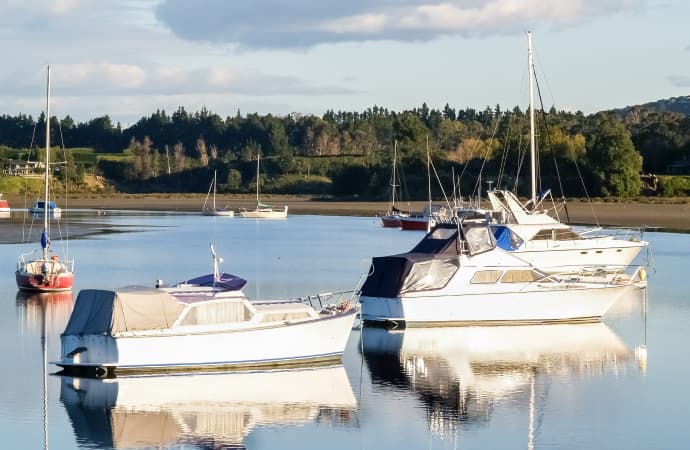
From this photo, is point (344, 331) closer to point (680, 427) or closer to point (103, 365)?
point (103, 365)

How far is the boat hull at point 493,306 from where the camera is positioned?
115ft

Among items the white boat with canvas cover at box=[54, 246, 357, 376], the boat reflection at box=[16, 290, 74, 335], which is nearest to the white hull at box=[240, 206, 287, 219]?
the boat reflection at box=[16, 290, 74, 335]

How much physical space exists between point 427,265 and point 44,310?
1288cm

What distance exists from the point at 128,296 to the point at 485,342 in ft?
36.1

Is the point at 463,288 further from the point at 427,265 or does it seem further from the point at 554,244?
the point at 554,244

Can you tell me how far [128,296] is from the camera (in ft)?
89.4

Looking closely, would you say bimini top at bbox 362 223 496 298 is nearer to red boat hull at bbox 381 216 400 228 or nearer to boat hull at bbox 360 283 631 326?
boat hull at bbox 360 283 631 326

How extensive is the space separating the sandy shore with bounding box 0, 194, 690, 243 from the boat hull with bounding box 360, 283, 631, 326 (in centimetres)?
4294

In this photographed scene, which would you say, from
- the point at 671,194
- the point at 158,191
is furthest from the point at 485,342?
the point at 158,191

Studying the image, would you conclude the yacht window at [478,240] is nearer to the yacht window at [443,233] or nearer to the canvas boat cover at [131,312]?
the yacht window at [443,233]

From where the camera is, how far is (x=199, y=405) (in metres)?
25.7

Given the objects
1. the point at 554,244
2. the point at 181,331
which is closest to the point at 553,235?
the point at 554,244

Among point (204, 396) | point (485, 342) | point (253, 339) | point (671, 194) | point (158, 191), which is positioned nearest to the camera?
point (204, 396)

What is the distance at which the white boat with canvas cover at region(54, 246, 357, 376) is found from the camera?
1073 inches
